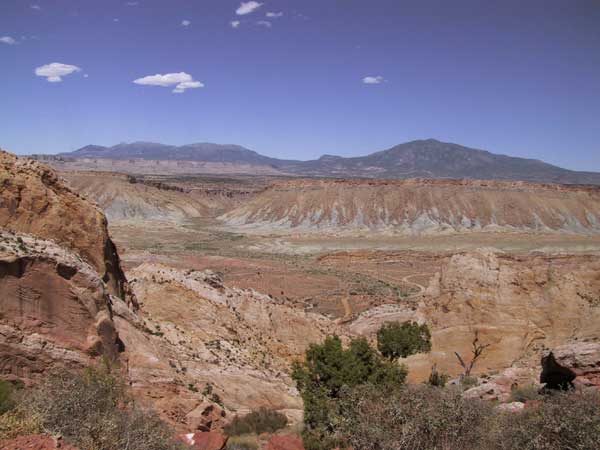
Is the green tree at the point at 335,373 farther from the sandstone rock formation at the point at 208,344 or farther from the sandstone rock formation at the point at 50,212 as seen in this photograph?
the sandstone rock formation at the point at 50,212

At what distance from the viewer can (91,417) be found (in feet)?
24.6

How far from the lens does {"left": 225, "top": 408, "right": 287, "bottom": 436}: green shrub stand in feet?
41.7

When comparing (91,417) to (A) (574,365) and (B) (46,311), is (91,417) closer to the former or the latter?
(B) (46,311)

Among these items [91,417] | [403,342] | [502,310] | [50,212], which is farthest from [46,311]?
[502,310]

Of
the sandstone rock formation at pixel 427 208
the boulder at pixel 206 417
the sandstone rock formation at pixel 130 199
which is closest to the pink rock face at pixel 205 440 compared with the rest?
the boulder at pixel 206 417

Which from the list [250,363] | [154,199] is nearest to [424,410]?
[250,363]

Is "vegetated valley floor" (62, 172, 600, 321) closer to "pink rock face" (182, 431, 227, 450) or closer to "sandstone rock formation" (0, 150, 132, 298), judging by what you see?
"sandstone rock formation" (0, 150, 132, 298)

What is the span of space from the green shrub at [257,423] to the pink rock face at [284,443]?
108 cm

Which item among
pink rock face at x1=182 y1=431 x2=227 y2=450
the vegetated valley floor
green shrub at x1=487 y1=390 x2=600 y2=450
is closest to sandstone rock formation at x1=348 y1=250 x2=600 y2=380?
the vegetated valley floor

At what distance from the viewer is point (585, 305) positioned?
2220 cm

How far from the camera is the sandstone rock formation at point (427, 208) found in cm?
10838

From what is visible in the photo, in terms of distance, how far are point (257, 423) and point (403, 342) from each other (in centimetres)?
998

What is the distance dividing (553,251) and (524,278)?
62.1 metres

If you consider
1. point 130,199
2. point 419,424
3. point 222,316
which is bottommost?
point 222,316
